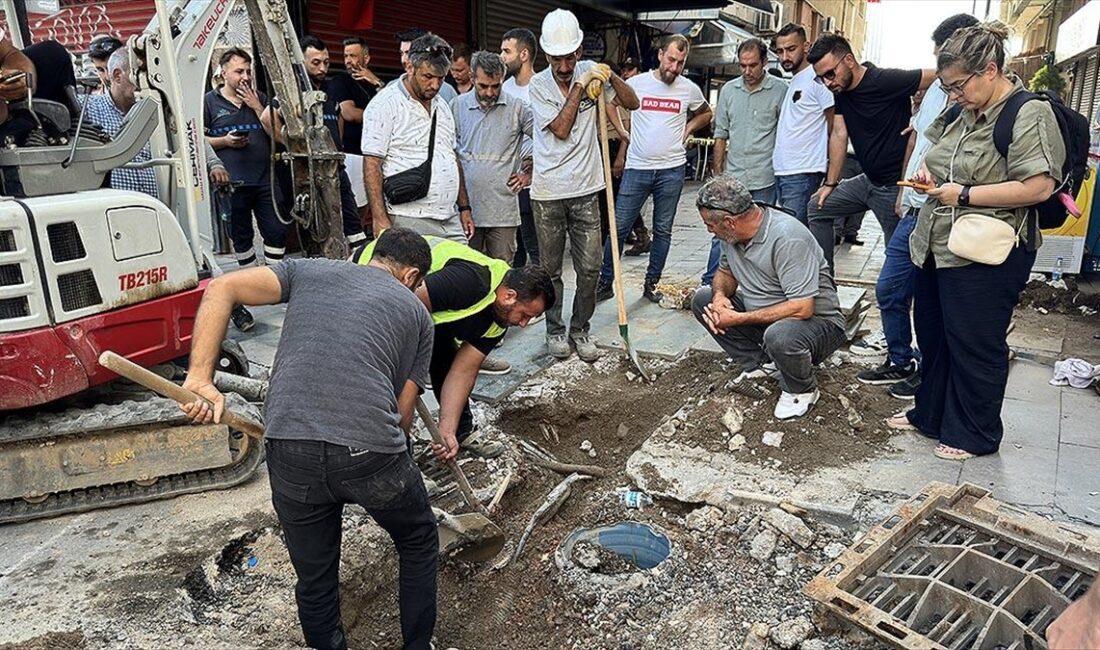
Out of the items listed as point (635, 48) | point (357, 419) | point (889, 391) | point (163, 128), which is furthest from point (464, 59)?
point (635, 48)

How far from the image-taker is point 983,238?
3170mm

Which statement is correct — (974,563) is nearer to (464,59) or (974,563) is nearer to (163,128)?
(163,128)

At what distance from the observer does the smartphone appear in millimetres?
3388

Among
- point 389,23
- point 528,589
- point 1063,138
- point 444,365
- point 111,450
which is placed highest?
point 389,23

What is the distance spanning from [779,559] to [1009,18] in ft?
139

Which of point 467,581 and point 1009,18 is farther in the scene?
point 1009,18

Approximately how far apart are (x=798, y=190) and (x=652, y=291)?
1.48 m

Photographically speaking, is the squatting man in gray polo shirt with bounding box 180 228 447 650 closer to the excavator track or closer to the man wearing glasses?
the excavator track

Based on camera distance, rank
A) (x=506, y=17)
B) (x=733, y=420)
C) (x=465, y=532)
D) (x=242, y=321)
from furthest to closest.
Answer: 1. (x=506, y=17)
2. (x=242, y=321)
3. (x=733, y=420)
4. (x=465, y=532)

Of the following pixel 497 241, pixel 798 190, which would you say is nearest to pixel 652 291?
pixel 798 190

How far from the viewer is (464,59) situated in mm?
5949

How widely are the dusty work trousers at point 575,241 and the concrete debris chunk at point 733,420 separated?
149 centimetres

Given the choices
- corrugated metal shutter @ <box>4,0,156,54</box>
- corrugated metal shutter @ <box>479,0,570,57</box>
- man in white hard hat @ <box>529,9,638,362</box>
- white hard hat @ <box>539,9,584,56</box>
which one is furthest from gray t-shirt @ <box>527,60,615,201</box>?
corrugated metal shutter @ <box>479,0,570,57</box>

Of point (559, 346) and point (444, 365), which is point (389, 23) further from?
point (444, 365)
